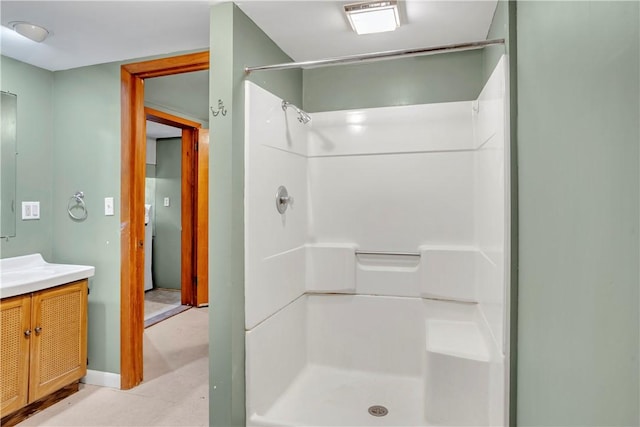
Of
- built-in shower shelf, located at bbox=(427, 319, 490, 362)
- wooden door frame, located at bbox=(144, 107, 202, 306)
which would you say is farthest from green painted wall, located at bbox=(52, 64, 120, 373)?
built-in shower shelf, located at bbox=(427, 319, 490, 362)

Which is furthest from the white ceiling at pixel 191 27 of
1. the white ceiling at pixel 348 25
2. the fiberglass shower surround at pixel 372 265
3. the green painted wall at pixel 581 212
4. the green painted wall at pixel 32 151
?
the green painted wall at pixel 581 212

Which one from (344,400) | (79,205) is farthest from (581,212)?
Answer: (79,205)

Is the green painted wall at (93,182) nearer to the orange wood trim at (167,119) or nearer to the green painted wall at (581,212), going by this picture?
the orange wood trim at (167,119)

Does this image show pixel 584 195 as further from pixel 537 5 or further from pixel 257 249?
pixel 257 249

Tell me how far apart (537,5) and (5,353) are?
3003mm

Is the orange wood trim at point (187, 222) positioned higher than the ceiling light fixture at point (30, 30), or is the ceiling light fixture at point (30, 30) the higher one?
the ceiling light fixture at point (30, 30)

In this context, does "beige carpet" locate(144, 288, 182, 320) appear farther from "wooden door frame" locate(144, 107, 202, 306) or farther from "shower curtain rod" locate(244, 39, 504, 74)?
"shower curtain rod" locate(244, 39, 504, 74)

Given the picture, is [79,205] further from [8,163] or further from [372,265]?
[372,265]

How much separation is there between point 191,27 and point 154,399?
2324 mm

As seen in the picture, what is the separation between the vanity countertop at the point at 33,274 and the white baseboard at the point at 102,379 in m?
0.72

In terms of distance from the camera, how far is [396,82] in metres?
2.58

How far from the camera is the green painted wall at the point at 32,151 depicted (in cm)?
258

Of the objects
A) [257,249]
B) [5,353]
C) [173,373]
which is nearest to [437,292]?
[257,249]

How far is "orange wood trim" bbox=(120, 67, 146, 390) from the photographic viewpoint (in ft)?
8.68
